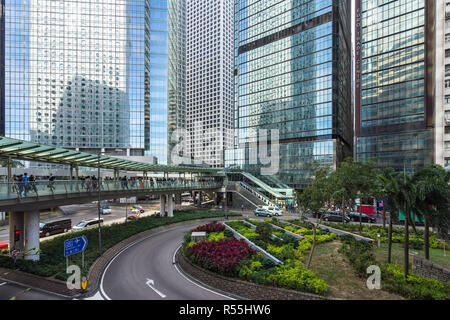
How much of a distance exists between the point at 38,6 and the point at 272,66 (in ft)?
250

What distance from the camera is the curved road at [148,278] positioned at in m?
12.6

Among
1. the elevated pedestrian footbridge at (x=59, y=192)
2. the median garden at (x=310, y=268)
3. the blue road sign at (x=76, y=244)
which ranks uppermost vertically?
the elevated pedestrian footbridge at (x=59, y=192)

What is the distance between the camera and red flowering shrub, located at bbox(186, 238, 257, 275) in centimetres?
1377

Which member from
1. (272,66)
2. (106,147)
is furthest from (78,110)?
(272,66)

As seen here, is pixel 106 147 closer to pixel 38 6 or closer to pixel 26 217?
pixel 38 6

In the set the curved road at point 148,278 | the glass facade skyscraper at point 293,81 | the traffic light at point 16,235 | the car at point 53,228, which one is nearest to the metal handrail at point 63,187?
the traffic light at point 16,235

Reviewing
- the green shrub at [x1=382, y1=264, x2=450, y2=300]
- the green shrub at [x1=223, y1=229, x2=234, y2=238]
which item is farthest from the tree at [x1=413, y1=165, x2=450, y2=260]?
the green shrub at [x1=223, y1=229, x2=234, y2=238]

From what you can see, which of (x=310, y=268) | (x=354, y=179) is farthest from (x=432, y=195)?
(x=354, y=179)

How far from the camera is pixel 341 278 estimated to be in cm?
1305

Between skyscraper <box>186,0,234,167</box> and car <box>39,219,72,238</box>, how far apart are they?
9016 centimetres

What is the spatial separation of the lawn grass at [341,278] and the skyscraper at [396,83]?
49.6 m

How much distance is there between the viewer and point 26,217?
1697cm

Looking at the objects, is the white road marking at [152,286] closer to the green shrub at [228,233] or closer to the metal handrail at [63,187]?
the metal handrail at [63,187]

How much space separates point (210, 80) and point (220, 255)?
121238mm
